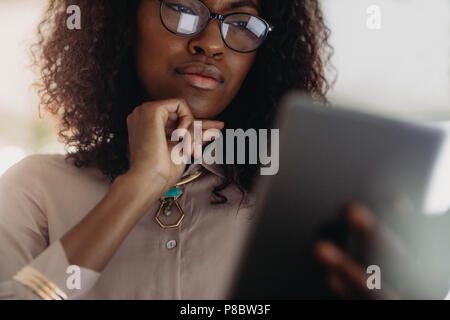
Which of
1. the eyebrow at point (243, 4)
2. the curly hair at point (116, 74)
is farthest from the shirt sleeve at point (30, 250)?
the eyebrow at point (243, 4)

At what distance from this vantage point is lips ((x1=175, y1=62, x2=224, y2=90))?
2.59 feet

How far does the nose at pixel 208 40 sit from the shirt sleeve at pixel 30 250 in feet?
1.47

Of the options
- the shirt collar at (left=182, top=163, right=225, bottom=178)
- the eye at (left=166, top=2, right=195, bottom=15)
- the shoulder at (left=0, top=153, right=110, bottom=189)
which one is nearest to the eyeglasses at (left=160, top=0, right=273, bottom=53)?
the eye at (left=166, top=2, right=195, bottom=15)

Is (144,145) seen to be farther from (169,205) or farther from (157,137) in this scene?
(169,205)

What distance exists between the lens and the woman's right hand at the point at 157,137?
687 mm

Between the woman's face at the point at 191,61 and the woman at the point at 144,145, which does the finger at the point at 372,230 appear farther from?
the woman's face at the point at 191,61

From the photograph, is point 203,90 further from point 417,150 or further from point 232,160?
point 417,150

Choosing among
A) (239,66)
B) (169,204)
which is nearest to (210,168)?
(169,204)

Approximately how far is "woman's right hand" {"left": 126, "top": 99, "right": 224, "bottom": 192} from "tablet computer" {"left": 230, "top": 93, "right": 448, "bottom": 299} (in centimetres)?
24

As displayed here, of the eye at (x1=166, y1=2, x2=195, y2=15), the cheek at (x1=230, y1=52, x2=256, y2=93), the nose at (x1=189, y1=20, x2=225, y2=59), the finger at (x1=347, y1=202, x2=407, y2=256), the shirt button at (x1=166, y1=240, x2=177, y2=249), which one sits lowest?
the shirt button at (x1=166, y1=240, x2=177, y2=249)

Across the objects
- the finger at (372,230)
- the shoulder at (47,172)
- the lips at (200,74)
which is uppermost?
the lips at (200,74)

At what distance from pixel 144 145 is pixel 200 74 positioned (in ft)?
0.69

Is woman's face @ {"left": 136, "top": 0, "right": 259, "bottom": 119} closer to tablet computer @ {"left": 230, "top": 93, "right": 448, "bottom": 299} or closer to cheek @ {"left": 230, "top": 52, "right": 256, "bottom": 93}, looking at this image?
cheek @ {"left": 230, "top": 52, "right": 256, "bottom": 93}
